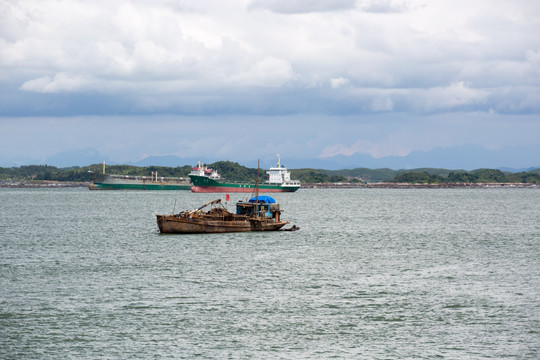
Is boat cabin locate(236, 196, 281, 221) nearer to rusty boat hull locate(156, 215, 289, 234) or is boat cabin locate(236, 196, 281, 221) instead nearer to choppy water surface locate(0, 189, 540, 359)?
rusty boat hull locate(156, 215, 289, 234)

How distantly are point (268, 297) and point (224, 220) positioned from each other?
34229mm

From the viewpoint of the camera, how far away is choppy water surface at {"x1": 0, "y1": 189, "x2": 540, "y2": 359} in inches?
1143

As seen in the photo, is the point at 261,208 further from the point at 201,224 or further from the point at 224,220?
the point at 201,224

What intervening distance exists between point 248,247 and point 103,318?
98.3 feet

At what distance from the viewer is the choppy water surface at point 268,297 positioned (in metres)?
29.0

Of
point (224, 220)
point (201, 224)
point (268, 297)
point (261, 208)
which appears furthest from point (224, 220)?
point (268, 297)

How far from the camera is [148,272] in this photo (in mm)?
47969

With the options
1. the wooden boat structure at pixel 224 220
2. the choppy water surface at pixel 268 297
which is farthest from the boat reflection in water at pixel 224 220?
the choppy water surface at pixel 268 297

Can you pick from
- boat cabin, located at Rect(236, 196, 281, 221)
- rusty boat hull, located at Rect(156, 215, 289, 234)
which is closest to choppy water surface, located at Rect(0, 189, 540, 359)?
rusty boat hull, located at Rect(156, 215, 289, 234)

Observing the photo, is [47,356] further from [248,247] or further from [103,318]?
[248,247]

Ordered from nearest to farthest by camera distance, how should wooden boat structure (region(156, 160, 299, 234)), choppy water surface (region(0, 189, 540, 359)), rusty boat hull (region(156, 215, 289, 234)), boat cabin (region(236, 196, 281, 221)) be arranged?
1. choppy water surface (region(0, 189, 540, 359))
2. rusty boat hull (region(156, 215, 289, 234))
3. wooden boat structure (region(156, 160, 299, 234))
4. boat cabin (region(236, 196, 281, 221))

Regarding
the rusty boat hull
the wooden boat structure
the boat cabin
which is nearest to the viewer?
the rusty boat hull

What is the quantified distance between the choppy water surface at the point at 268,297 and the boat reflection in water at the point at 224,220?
1286 mm

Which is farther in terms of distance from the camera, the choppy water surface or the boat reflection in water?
the boat reflection in water
